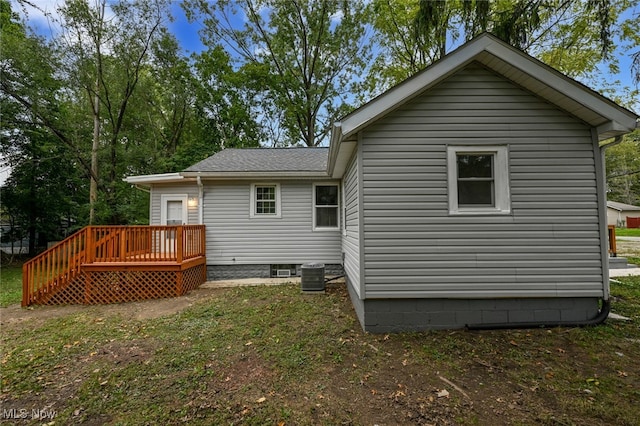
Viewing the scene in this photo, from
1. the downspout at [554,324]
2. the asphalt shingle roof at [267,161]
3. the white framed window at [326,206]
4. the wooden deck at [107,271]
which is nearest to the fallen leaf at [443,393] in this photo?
the downspout at [554,324]

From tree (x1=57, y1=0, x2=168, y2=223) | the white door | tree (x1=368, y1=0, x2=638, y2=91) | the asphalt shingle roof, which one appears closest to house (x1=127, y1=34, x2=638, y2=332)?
tree (x1=368, y1=0, x2=638, y2=91)

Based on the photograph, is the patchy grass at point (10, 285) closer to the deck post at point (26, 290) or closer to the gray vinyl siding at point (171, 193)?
the deck post at point (26, 290)

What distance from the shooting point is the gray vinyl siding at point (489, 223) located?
407 cm

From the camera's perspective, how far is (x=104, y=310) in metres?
5.52

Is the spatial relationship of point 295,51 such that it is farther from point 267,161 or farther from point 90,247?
point 90,247

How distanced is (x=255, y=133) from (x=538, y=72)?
16.7 metres

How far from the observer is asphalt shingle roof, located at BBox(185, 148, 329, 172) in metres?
7.98

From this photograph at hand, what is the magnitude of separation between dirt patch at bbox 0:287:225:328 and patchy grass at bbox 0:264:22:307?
2.68ft

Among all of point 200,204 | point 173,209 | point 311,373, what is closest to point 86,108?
point 173,209

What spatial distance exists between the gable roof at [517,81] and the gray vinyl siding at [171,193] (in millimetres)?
5899

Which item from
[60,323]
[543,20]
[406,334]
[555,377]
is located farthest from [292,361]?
[543,20]

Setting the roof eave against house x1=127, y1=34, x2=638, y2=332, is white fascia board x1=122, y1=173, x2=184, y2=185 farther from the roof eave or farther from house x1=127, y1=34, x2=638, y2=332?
house x1=127, y1=34, x2=638, y2=332

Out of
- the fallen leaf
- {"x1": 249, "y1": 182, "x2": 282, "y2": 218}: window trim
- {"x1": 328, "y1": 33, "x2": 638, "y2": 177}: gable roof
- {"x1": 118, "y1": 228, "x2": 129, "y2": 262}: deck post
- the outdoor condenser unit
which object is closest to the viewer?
the fallen leaf

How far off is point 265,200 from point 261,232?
942mm
